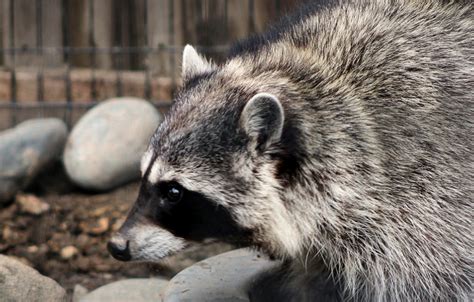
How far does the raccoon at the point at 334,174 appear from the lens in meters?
3.48

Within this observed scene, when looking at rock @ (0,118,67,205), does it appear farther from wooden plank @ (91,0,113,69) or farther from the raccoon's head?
the raccoon's head

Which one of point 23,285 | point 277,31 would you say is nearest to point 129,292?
point 23,285

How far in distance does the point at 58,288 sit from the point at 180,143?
129cm

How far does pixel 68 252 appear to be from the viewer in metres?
6.04

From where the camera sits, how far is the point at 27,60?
7.62 meters

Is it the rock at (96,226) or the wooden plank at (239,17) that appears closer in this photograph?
the rock at (96,226)

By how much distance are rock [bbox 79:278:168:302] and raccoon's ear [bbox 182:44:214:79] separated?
1.47 m

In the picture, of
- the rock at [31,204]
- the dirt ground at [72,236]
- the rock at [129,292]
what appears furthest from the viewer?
the rock at [31,204]

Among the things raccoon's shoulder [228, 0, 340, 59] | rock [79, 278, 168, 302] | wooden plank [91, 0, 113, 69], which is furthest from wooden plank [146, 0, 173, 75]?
raccoon's shoulder [228, 0, 340, 59]

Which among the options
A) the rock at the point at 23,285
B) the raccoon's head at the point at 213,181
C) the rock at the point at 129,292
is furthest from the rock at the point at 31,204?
the raccoon's head at the point at 213,181

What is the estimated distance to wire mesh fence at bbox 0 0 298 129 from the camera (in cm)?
735

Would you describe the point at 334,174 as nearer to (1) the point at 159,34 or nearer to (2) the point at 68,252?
(2) the point at 68,252

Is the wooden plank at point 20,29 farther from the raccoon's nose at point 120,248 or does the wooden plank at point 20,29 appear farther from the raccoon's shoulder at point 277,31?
the raccoon's nose at point 120,248

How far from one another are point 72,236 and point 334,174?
3.11 m
